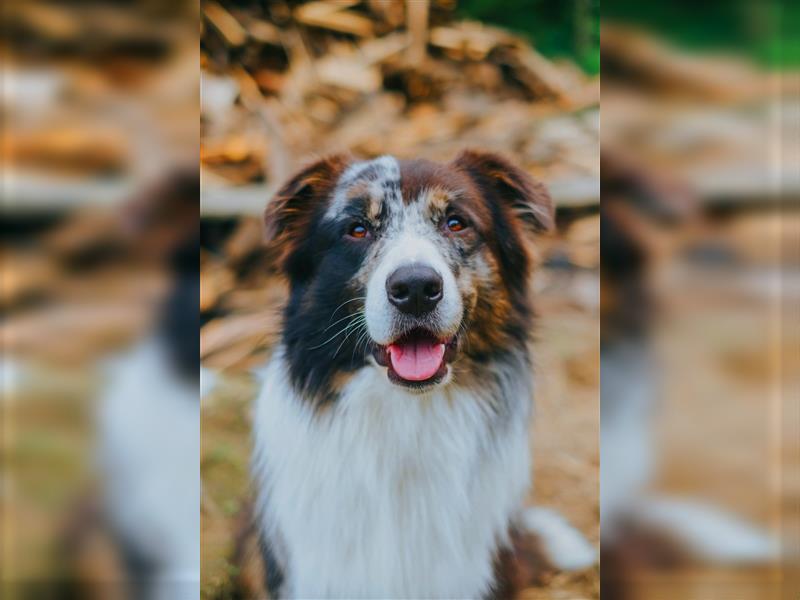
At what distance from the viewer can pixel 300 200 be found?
3072 millimetres

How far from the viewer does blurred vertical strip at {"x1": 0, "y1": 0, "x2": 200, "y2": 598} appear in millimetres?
3115

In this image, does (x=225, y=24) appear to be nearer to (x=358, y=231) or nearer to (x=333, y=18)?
(x=333, y=18)

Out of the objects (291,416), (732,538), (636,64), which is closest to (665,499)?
(732,538)

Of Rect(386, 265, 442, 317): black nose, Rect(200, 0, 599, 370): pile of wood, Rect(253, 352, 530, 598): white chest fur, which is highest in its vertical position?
Rect(200, 0, 599, 370): pile of wood

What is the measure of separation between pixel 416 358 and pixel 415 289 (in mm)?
326

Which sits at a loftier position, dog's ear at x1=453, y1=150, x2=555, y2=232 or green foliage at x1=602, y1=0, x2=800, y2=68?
green foliage at x1=602, y1=0, x2=800, y2=68

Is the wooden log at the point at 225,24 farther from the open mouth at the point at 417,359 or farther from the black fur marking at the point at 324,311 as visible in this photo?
the open mouth at the point at 417,359

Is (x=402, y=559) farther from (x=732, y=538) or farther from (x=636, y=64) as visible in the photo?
(x=636, y=64)

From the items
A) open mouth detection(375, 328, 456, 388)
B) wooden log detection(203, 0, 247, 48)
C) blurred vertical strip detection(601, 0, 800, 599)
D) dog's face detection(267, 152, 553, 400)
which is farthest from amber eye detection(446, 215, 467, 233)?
wooden log detection(203, 0, 247, 48)

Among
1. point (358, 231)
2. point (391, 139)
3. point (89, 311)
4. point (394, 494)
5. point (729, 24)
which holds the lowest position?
point (394, 494)

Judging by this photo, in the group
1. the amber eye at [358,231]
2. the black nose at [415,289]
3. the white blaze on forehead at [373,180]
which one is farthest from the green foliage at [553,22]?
the black nose at [415,289]

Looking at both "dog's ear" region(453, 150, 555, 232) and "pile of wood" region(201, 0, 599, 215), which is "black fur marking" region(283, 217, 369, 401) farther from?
"dog's ear" region(453, 150, 555, 232)

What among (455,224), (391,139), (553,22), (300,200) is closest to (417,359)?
(455,224)

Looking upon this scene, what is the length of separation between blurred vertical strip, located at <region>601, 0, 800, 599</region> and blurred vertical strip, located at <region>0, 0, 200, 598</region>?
6.54 feet
